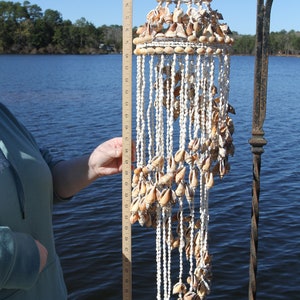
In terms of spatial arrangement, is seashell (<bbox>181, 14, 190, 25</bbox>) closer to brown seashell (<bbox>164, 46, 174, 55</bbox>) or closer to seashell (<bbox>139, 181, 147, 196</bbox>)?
brown seashell (<bbox>164, 46, 174, 55</bbox>)

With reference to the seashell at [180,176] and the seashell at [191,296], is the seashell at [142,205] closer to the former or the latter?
the seashell at [180,176]

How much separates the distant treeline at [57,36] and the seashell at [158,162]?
87789 mm

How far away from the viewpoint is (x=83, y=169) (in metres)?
A: 2.10

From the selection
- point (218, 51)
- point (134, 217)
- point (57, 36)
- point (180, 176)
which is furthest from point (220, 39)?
point (57, 36)

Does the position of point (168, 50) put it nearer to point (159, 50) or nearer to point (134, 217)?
point (159, 50)

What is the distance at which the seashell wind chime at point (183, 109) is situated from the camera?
2223 mm

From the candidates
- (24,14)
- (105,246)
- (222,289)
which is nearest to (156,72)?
(222,289)

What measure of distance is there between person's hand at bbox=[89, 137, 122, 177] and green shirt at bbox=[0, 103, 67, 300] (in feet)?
0.82

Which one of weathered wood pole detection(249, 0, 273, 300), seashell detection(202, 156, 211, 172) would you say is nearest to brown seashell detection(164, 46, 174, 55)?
weathered wood pole detection(249, 0, 273, 300)

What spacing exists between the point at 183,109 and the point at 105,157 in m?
0.46

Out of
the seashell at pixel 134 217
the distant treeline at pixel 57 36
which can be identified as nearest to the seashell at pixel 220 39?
the seashell at pixel 134 217

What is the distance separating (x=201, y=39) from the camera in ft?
7.13

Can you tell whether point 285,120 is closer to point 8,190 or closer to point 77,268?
point 77,268

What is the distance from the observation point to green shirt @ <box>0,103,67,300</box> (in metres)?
1.58
